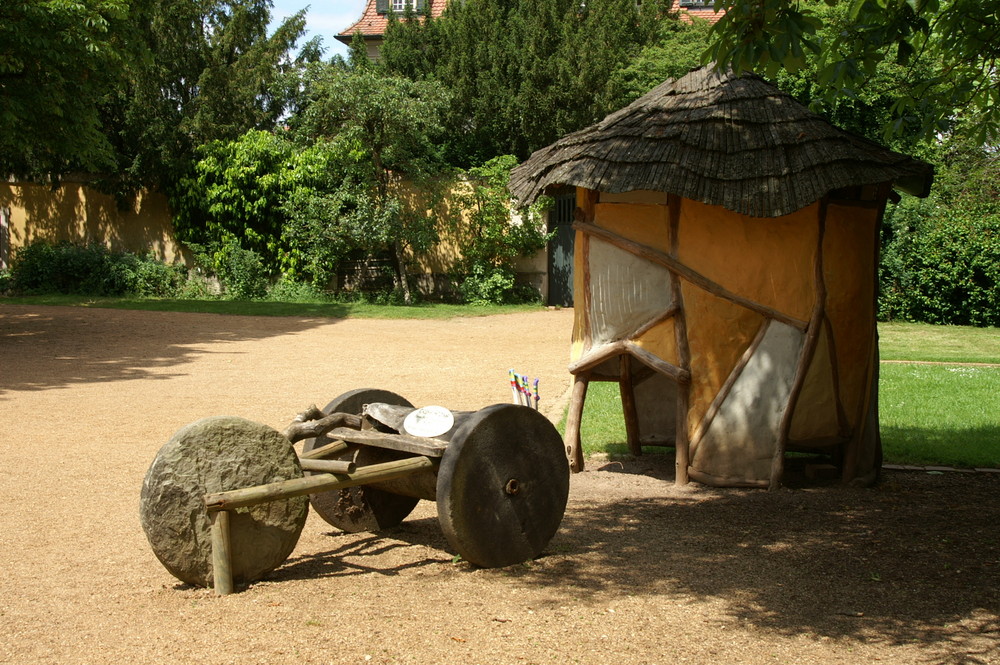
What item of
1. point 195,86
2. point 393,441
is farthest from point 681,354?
point 195,86

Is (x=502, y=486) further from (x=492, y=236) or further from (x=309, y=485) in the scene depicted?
(x=492, y=236)

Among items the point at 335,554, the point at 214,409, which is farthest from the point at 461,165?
the point at 335,554

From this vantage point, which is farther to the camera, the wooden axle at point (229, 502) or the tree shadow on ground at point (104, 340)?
the tree shadow on ground at point (104, 340)

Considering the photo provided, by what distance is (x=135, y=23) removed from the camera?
54.0 feet

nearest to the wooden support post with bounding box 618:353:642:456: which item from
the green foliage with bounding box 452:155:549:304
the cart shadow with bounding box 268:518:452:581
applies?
the cart shadow with bounding box 268:518:452:581

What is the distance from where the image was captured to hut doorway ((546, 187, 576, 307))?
23.8m

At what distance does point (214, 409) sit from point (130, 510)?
12.0 ft

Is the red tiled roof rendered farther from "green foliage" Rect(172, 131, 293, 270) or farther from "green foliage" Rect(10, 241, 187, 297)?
"green foliage" Rect(10, 241, 187, 297)

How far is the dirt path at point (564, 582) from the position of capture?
13.4 ft

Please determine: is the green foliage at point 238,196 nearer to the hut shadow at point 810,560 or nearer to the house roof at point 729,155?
the house roof at point 729,155

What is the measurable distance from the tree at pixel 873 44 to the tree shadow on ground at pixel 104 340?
9196 millimetres

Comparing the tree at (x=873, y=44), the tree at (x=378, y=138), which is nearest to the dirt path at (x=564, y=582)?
the tree at (x=873, y=44)

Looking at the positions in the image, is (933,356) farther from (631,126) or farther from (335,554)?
(335,554)

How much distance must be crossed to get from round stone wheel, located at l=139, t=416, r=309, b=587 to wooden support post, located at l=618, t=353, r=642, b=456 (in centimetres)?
352
